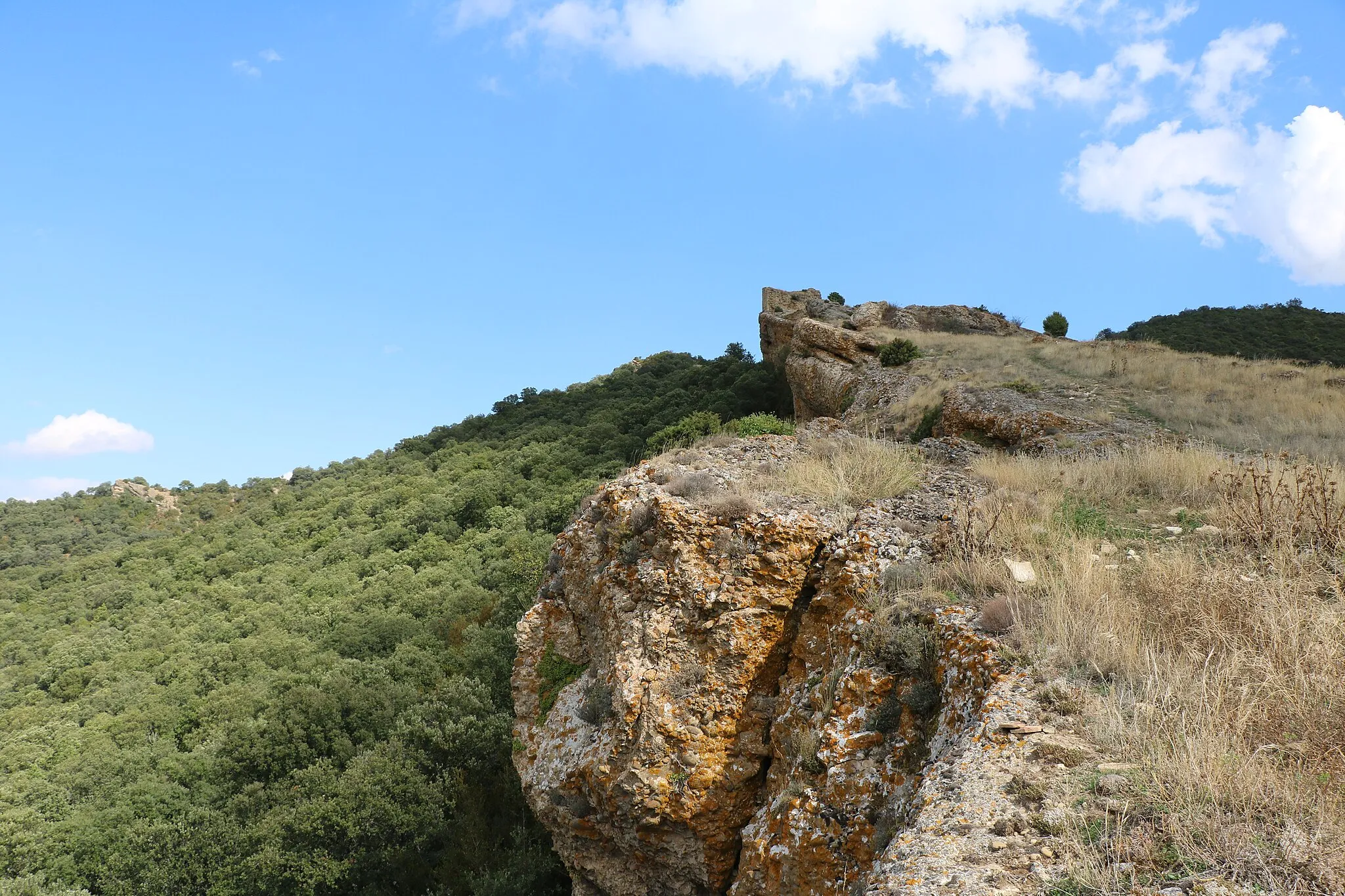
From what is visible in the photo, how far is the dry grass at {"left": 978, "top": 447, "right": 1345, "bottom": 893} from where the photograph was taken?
9.38 feet

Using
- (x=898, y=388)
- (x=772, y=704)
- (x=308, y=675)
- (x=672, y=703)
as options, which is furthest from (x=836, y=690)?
(x=308, y=675)

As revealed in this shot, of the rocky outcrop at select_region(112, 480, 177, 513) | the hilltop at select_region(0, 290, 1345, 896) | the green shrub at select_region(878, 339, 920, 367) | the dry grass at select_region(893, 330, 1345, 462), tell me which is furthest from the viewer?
the rocky outcrop at select_region(112, 480, 177, 513)

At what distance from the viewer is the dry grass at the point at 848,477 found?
762 centimetres

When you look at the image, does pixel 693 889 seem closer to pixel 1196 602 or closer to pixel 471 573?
pixel 1196 602

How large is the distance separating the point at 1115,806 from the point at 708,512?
4.63 meters

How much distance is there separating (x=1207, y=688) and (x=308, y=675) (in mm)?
22102

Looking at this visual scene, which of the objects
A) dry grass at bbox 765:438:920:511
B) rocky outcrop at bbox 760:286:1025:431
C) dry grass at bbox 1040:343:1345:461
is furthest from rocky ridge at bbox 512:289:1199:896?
dry grass at bbox 1040:343:1345:461

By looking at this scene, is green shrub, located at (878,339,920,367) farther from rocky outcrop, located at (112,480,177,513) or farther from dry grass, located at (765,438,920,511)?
rocky outcrop, located at (112,480,177,513)

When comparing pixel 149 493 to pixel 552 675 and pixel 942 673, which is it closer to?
pixel 552 675

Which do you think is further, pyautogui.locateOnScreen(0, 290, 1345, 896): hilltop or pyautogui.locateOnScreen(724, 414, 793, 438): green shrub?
pyautogui.locateOnScreen(724, 414, 793, 438): green shrub

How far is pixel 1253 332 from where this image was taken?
118 feet

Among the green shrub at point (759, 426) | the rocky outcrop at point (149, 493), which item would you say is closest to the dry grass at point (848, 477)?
the green shrub at point (759, 426)

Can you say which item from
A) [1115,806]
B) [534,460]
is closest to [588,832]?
[1115,806]

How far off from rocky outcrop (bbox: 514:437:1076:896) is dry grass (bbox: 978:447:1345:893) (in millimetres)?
479
